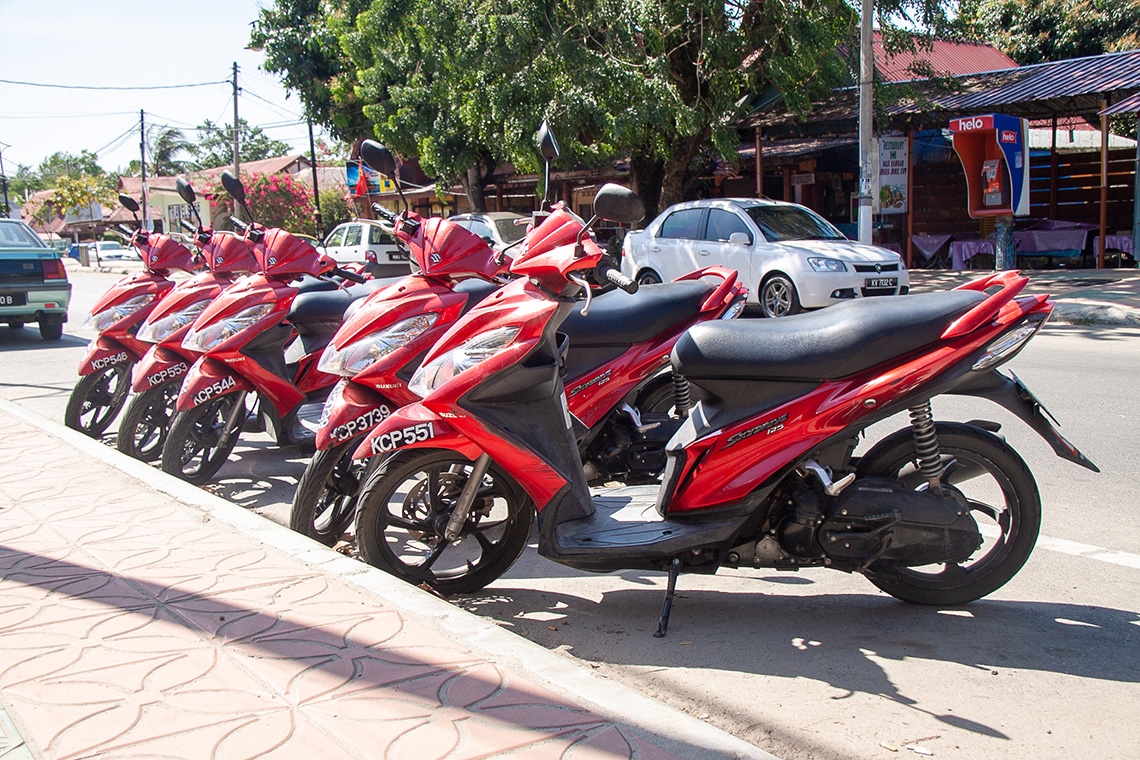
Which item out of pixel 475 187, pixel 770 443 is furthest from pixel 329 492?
pixel 475 187

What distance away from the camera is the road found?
8.82ft

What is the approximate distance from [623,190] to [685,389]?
1870mm

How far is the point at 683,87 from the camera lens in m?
17.2

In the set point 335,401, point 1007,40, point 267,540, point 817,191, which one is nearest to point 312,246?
point 335,401

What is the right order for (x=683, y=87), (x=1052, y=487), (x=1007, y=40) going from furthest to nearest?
1. (x=1007, y=40)
2. (x=683, y=87)
3. (x=1052, y=487)

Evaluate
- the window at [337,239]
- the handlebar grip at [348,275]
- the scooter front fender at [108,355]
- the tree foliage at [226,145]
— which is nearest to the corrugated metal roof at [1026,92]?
the window at [337,239]

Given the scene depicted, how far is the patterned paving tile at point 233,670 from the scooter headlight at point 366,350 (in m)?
0.86

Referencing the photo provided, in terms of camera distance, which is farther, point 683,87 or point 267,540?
point 683,87

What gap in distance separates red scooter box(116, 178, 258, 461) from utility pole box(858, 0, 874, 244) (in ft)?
33.3

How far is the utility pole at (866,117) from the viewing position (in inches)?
542

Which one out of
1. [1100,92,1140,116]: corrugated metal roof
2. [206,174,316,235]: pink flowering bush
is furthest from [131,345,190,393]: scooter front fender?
[206,174,316,235]: pink flowering bush

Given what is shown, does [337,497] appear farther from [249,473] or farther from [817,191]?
[817,191]

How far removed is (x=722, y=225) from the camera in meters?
12.9

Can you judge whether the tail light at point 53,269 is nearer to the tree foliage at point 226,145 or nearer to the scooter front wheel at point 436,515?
the scooter front wheel at point 436,515
